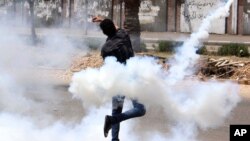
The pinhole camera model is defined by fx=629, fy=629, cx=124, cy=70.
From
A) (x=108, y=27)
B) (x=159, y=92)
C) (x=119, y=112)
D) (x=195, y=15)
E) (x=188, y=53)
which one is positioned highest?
(x=195, y=15)

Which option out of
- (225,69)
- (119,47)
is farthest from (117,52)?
(225,69)

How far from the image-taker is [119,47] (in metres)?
7.96

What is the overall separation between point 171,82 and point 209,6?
84.3 ft

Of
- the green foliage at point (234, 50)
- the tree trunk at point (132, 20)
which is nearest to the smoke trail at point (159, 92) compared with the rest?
the tree trunk at point (132, 20)

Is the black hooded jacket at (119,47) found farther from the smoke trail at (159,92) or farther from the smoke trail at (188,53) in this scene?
the smoke trail at (188,53)

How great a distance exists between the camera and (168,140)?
8.63 metres

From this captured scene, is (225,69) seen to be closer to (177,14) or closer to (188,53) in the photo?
(188,53)

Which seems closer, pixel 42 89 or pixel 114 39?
pixel 114 39

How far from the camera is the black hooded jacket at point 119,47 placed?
796cm

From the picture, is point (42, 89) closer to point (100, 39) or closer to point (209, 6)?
point (100, 39)

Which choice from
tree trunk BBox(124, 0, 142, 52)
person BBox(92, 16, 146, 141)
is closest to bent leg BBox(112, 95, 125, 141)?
person BBox(92, 16, 146, 141)

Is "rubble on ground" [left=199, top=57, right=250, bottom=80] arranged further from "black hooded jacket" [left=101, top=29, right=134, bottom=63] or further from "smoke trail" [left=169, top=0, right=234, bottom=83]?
"black hooded jacket" [left=101, top=29, right=134, bottom=63]

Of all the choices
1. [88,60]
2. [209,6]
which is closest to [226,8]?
[88,60]

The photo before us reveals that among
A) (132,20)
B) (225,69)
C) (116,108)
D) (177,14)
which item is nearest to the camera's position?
(116,108)
